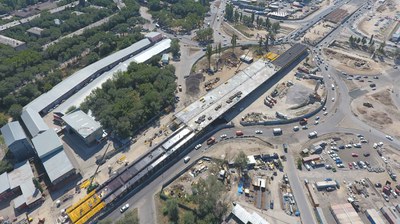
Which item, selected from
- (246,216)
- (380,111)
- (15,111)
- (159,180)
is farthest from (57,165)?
(380,111)

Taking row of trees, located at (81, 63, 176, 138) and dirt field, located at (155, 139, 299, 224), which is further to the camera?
row of trees, located at (81, 63, 176, 138)

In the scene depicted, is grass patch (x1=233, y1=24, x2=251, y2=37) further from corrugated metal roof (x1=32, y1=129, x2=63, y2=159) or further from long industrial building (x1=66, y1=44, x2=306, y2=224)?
corrugated metal roof (x1=32, y1=129, x2=63, y2=159)

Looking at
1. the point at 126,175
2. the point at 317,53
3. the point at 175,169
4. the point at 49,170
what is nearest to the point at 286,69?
the point at 317,53

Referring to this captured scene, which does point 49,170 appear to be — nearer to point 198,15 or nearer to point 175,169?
point 175,169

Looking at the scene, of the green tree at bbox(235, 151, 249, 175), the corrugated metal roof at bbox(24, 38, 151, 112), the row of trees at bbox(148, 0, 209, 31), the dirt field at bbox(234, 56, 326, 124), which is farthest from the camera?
the row of trees at bbox(148, 0, 209, 31)

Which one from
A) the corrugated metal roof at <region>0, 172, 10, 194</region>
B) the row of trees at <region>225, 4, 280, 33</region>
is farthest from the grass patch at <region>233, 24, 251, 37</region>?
the corrugated metal roof at <region>0, 172, 10, 194</region>

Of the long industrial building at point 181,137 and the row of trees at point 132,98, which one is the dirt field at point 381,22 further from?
the row of trees at point 132,98

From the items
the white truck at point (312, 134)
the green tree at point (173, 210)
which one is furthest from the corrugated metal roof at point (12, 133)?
the white truck at point (312, 134)
